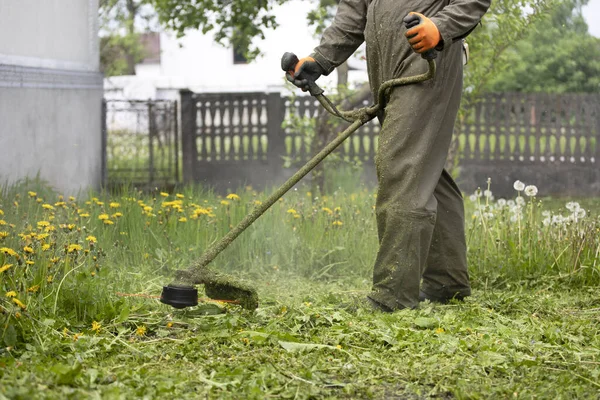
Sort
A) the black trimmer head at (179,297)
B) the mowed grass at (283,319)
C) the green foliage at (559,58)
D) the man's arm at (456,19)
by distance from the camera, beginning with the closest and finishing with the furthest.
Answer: the mowed grass at (283,319) → the black trimmer head at (179,297) → the man's arm at (456,19) → the green foliage at (559,58)

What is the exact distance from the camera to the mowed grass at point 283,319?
2928mm

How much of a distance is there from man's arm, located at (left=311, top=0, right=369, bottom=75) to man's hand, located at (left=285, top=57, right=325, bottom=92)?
7 centimetres

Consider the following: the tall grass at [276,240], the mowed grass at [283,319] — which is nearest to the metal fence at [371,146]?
the tall grass at [276,240]

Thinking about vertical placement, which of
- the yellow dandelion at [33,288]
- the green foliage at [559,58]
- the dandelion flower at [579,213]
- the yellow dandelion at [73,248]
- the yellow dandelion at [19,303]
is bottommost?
the yellow dandelion at [33,288]

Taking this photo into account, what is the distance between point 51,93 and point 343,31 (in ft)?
12.7

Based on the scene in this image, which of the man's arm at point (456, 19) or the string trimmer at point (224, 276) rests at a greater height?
the man's arm at point (456, 19)

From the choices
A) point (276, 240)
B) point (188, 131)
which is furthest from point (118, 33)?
point (276, 240)

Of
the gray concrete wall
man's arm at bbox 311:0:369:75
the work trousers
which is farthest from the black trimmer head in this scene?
the gray concrete wall

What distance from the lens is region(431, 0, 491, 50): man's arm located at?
3.87 m

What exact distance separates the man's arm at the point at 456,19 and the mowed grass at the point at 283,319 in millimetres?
1203

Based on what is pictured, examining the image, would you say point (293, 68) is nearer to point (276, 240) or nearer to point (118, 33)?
point (276, 240)

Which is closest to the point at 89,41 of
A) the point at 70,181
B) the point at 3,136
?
the point at 70,181

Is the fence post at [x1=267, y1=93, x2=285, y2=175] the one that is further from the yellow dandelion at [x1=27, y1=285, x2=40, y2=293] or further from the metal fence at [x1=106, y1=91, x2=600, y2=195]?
the yellow dandelion at [x1=27, y1=285, x2=40, y2=293]

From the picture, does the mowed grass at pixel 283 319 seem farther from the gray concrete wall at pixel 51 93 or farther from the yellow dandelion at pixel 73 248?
the gray concrete wall at pixel 51 93
